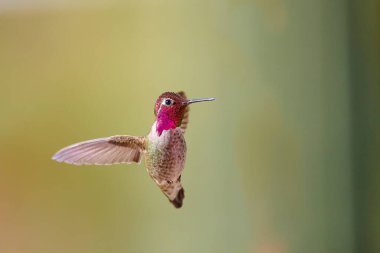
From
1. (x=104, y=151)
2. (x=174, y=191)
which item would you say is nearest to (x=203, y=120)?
(x=174, y=191)

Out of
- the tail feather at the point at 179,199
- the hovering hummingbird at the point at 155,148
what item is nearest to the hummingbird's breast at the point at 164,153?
the hovering hummingbird at the point at 155,148

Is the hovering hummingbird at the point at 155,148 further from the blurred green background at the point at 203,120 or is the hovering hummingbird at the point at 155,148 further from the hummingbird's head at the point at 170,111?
the blurred green background at the point at 203,120

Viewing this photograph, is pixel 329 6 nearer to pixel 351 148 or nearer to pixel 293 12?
pixel 293 12

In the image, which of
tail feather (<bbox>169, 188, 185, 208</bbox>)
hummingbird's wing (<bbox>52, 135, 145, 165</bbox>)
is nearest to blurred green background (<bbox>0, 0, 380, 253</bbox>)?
tail feather (<bbox>169, 188, 185, 208</bbox>)

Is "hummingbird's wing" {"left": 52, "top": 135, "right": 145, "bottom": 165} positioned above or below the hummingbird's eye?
below

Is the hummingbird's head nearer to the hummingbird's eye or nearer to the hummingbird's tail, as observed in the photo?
the hummingbird's eye
